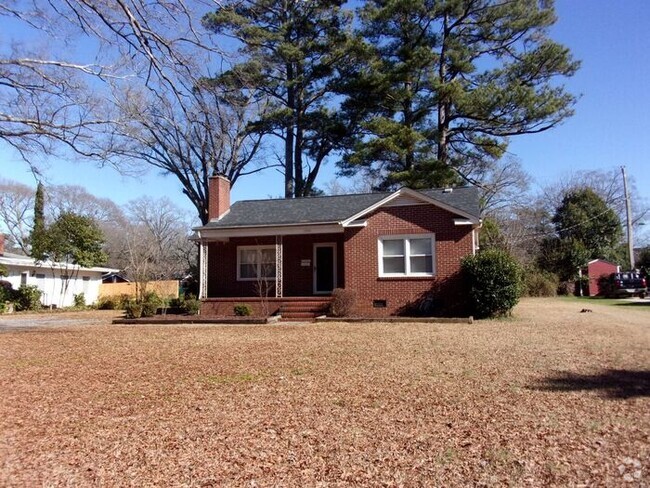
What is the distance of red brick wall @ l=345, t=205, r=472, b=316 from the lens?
1645 cm

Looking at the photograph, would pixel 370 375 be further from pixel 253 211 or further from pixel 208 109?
pixel 253 211

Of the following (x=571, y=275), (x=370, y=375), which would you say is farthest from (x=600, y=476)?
(x=571, y=275)

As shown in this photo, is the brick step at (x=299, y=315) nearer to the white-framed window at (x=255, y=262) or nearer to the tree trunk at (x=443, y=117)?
the white-framed window at (x=255, y=262)

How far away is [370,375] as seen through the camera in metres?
7.13

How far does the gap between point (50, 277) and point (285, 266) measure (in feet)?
59.2

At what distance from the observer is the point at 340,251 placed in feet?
64.7

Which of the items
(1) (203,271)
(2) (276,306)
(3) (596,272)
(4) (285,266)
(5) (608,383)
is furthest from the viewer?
(3) (596,272)

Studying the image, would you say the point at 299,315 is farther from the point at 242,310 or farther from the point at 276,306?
the point at 242,310

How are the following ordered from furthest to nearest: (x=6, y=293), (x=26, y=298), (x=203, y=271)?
(x=26, y=298)
(x=6, y=293)
(x=203, y=271)

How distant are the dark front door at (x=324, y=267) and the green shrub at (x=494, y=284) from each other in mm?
5999

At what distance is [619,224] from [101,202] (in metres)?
49.8

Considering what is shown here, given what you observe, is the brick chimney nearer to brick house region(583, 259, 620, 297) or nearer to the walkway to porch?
the walkway to porch

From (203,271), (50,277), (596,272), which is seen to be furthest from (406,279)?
(596,272)

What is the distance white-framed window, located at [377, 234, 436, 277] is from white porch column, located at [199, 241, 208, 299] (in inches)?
267
